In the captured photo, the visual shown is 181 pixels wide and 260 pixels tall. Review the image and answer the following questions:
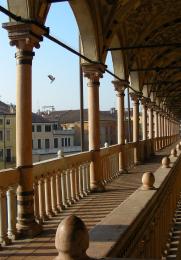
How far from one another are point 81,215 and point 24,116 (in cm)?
218

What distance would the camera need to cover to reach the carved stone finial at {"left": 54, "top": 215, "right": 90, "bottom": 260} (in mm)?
2033

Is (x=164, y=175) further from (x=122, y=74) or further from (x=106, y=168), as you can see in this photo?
(x=122, y=74)

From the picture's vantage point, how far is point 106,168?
38.7ft

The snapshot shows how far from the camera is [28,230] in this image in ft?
19.7

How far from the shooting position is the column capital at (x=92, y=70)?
1026 cm

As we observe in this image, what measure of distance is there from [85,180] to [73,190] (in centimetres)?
119

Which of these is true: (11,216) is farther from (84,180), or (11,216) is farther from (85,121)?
(85,121)

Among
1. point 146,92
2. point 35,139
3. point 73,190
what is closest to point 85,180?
point 73,190

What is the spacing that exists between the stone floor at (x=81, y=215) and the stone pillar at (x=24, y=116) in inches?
16.5

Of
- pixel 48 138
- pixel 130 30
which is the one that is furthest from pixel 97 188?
pixel 48 138

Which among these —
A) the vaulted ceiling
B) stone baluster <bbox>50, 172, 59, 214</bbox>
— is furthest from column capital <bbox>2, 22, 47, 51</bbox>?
stone baluster <bbox>50, 172, 59, 214</bbox>

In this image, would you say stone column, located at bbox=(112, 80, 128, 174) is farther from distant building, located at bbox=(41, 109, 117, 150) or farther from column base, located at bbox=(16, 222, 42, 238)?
distant building, located at bbox=(41, 109, 117, 150)

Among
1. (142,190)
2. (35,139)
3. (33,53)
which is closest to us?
(142,190)

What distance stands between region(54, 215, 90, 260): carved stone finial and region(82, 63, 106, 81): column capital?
331 inches
